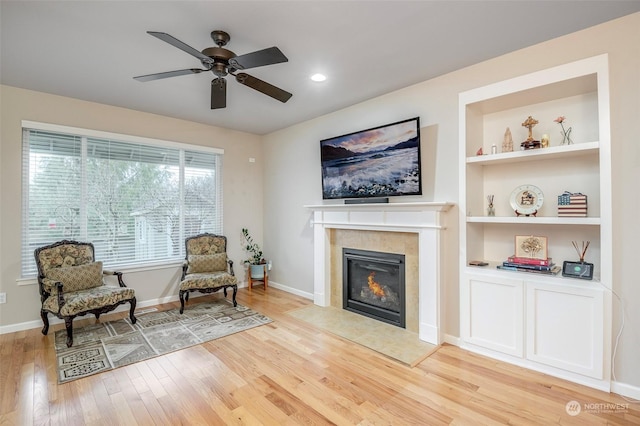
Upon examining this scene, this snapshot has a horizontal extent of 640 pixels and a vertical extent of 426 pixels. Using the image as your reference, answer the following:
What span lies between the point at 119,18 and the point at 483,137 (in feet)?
11.0

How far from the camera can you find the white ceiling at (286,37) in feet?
6.81

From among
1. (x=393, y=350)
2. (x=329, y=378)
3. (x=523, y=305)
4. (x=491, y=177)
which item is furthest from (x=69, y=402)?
(x=491, y=177)

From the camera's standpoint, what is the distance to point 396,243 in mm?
3535

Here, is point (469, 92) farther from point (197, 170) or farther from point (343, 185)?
point (197, 170)

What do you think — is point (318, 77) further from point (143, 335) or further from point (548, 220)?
point (143, 335)

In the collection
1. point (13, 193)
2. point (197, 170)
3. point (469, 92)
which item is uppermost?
point (469, 92)

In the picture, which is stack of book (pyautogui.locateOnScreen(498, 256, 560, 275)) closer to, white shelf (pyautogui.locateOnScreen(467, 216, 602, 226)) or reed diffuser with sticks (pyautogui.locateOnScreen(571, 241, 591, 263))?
reed diffuser with sticks (pyautogui.locateOnScreen(571, 241, 591, 263))

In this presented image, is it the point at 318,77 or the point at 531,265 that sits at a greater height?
the point at 318,77

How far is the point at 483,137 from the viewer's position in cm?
313

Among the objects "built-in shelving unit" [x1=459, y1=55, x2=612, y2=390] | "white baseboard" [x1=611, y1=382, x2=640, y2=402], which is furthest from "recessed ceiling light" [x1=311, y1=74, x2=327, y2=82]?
"white baseboard" [x1=611, y1=382, x2=640, y2=402]

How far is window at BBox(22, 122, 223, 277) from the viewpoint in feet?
11.8

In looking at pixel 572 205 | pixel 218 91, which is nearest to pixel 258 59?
pixel 218 91

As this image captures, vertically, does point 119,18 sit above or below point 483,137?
above

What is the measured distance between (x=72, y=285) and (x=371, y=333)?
346 cm
